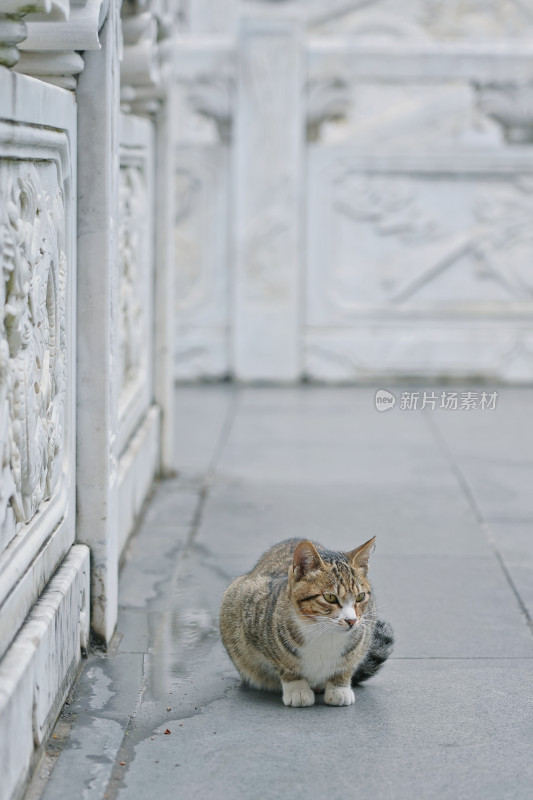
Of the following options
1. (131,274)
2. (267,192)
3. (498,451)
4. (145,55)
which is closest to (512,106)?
(267,192)

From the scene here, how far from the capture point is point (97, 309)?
4090 millimetres

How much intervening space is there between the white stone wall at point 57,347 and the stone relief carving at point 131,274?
0.31 feet

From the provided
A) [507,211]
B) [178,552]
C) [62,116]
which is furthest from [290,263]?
[62,116]

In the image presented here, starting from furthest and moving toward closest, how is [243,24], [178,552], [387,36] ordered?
[387,36]
[243,24]
[178,552]

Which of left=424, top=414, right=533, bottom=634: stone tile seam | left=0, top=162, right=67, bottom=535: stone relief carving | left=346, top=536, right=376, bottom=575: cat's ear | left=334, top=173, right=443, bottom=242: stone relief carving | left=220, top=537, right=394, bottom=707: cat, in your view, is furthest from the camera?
left=334, top=173, right=443, bottom=242: stone relief carving

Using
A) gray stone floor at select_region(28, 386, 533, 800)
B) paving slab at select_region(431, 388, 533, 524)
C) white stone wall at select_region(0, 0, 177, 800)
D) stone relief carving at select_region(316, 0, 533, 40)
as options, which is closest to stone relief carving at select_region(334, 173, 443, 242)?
paving slab at select_region(431, 388, 533, 524)

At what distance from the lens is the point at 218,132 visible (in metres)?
10.1

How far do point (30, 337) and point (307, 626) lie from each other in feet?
3.66

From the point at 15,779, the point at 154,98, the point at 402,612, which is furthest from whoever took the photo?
the point at 154,98

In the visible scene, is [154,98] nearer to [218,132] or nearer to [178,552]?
[178,552]

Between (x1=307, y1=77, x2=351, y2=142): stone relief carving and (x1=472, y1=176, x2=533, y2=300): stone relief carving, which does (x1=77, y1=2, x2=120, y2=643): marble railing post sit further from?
(x1=472, y1=176, x2=533, y2=300): stone relief carving

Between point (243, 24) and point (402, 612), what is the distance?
629 centimetres

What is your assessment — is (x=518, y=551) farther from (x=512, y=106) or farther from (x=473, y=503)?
(x=512, y=106)

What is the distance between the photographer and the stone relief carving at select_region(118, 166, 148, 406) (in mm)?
5728
